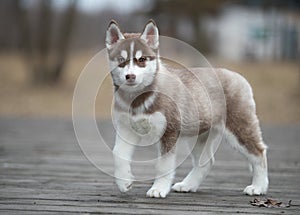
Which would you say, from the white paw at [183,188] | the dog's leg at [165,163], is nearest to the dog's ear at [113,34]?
the dog's leg at [165,163]

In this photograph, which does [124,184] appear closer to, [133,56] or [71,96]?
[133,56]

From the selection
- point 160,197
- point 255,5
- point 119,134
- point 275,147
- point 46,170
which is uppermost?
point 119,134

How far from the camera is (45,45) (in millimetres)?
15453

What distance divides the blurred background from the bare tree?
0.09ft

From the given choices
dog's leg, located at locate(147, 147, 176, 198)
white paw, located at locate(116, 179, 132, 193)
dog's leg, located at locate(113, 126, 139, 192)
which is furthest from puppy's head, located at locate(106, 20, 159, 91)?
white paw, located at locate(116, 179, 132, 193)

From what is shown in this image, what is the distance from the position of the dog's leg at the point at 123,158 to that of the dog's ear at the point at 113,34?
0.66 meters

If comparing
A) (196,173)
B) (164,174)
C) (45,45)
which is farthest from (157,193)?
(45,45)

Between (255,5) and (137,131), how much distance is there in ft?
113

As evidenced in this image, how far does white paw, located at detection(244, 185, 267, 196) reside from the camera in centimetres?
452

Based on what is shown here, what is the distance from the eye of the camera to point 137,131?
4207 millimetres

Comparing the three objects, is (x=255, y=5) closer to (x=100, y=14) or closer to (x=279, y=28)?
(x=279, y=28)

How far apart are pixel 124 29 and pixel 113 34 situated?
21.3m

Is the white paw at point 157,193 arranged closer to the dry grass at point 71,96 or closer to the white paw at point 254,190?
the white paw at point 254,190

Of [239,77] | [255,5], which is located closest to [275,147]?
[239,77]
